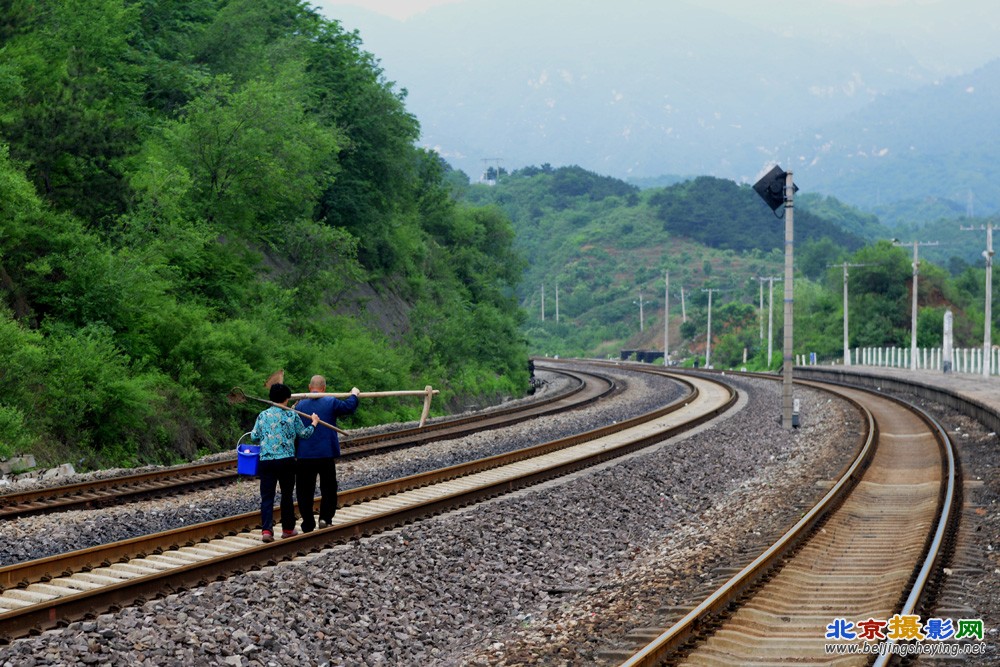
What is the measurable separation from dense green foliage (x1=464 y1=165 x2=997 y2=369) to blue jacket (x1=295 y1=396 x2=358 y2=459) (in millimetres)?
74598

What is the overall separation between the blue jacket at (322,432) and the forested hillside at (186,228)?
25.6 feet

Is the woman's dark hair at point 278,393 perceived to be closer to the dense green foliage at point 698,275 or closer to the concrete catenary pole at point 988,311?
the concrete catenary pole at point 988,311

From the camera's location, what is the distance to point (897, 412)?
39.1 m

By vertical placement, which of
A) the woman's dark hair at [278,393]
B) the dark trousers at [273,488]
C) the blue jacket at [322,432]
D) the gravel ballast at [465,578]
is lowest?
the gravel ballast at [465,578]

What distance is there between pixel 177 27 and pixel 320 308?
491 inches

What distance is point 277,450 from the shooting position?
42.3ft

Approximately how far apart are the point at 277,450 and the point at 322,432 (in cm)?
55

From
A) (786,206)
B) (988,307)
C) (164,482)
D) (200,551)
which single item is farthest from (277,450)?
(988,307)

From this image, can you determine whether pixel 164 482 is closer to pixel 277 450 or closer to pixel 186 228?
pixel 277 450

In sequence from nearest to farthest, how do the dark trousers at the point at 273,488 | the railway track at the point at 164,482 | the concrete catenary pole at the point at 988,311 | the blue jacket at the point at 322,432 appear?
the dark trousers at the point at 273,488 → the blue jacket at the point at 322,432 → the railway track at the point at 164,482 → the concrete catenary pole at the point at 988,311

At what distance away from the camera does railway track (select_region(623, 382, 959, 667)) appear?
9.35m

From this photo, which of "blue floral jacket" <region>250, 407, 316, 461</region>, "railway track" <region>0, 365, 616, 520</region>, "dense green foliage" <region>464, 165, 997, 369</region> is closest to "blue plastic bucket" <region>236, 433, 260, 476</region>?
"blue floral jacket" <region>250, 407, 316, 461</region>

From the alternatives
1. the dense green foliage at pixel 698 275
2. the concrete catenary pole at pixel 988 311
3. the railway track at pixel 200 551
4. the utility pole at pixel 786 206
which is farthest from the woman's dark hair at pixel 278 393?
the dense green foliage at pixel 698 275

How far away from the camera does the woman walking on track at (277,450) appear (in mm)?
12797
